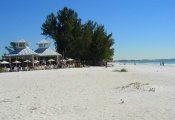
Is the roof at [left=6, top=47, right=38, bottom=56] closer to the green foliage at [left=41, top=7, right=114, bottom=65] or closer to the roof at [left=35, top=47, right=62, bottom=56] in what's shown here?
the roof at [left=35, top=47, right=62, bottom=56]

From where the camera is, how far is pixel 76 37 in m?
67.3

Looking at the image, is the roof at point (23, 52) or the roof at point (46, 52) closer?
the roof at point (23, 52)

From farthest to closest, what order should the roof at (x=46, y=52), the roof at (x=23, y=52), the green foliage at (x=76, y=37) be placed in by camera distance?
the green foliage at (x=76, y=37)
the roof at (x=46, y=52)
the roof at (x=23, y=52)

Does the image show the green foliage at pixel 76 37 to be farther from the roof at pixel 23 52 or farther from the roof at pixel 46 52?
the roof at pixel 23 52

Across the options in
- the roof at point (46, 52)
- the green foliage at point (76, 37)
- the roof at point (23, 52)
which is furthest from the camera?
the green foliage at point (76, 37)

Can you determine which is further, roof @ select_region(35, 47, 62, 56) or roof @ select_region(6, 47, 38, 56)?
roof @ select_region(35, 47, 62, 56)

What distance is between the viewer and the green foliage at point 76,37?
66.2 m

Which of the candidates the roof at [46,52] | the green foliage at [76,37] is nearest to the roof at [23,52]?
the roof at [46,52]

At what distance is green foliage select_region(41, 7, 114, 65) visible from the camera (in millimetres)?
66188

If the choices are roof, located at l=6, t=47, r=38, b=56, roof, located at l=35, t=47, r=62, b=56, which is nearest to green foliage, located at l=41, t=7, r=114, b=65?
roof, located at l=35, t=47, r=62, b=56

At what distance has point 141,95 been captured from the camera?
1523 cm

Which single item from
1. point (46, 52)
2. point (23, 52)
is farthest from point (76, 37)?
point (23, 52)

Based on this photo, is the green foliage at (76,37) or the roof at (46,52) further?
the green foliage at (76,37)

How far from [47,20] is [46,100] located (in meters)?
56.4
